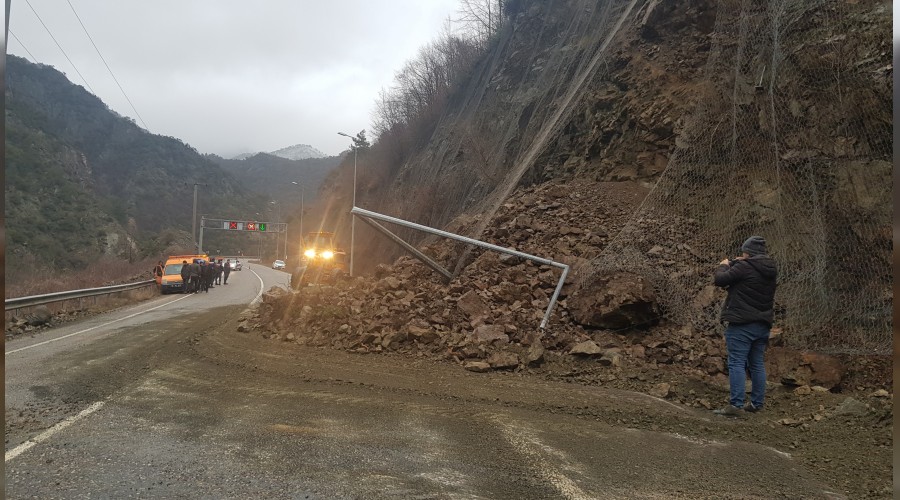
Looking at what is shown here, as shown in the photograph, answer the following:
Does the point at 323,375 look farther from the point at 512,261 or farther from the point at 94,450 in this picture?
the point at 512,261

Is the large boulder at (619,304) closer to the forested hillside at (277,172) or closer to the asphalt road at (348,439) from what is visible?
the asphalt road at (348,439)

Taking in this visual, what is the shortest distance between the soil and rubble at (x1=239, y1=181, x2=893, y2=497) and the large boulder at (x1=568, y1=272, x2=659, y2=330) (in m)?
0.02

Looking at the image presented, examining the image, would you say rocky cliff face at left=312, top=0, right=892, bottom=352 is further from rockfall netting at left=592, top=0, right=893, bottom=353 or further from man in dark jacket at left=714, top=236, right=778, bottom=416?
man in dark jacket at left=714, top=236, right=778, bottom=416

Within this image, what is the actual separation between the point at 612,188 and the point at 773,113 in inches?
170

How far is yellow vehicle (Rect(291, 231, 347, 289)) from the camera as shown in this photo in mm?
18984

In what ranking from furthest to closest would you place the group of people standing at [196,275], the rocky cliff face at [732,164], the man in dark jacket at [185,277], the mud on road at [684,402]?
the group of people standing at [196,275], the man in dark jacket at [185,277], the rocky cliff face at [732,164], the mud on road at [684,402]

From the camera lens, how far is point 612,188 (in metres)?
11.7

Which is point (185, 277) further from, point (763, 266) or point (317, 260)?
point (763, 266)

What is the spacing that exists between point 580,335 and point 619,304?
0.74 metres

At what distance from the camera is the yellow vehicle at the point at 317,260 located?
19.0 meters

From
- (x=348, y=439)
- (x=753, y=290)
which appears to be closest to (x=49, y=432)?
(x=348, y=439)

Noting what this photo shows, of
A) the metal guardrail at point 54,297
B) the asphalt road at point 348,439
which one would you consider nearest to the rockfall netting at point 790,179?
the asphalt road at point 348,439

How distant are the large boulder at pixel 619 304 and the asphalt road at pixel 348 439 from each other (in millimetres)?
1736

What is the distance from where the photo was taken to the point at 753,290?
505 centimetres
